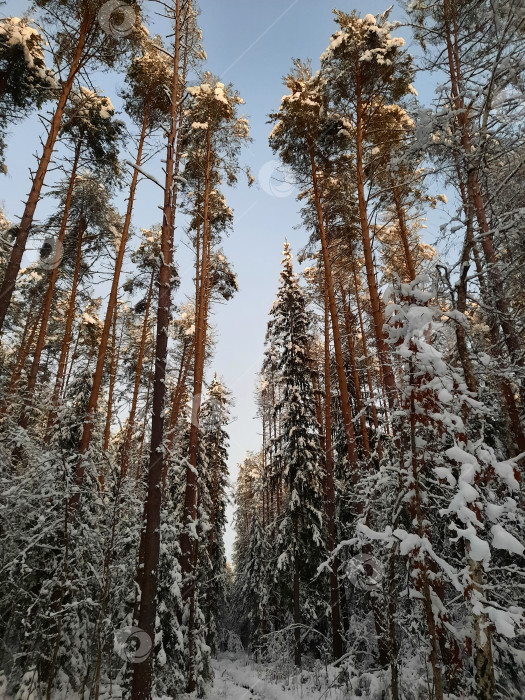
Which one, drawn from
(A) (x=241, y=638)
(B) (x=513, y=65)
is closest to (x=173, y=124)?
(B) (x=513, y=65)

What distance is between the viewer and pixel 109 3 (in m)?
9.37

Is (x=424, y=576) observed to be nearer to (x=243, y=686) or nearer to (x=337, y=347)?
(x=337, y=347)

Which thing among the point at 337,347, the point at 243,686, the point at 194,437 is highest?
the point at 337,347

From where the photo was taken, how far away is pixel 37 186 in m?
8.41

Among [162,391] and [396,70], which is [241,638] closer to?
[162,391]

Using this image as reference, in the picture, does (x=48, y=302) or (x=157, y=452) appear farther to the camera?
(x=48, y=302)

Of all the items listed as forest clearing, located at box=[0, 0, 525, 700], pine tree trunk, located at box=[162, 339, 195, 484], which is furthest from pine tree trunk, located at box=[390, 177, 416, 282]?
pine tree trunk, located at box=[162, 339, 195, 484]

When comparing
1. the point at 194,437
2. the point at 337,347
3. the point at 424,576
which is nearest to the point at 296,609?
the point at 194,437

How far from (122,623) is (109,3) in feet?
48.8

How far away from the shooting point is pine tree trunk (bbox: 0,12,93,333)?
7430 mm

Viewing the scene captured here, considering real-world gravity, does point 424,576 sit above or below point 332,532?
below

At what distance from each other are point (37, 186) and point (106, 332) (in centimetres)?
359

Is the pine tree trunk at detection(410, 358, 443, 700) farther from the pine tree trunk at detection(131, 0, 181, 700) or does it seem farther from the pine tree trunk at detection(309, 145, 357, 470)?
the pine tree trunk at detection(309, 145, 357, 470)

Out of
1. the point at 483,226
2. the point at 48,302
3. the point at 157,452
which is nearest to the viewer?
the point at 157,452
